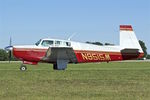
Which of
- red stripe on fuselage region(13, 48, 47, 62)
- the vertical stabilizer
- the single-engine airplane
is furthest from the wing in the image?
the vertical stabilizer

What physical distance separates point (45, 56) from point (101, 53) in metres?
4.04

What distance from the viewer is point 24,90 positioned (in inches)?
433

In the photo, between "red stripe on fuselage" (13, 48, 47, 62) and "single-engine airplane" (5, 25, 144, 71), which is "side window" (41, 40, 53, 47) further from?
"red stripe on fuselage" (13, 48, 47, 62)

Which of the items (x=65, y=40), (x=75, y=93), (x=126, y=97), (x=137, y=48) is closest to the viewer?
(x=126, y=97)

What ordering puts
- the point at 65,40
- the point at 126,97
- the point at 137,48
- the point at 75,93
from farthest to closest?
1. the point at 137,48
2. the point at 65,40
3. the point at 75,93
4. the point at 126,97

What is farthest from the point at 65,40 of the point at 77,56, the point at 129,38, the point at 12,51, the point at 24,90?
the point at 24,90

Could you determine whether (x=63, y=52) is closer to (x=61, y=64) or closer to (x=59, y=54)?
(x=59, y=54)

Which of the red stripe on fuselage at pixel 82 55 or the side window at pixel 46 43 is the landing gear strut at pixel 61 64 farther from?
the side window at pixel 46 43

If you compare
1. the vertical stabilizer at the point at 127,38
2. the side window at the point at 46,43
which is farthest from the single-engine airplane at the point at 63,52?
the vertical stabilizer at the point at 127,38

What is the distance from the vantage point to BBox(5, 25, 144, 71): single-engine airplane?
28.0m

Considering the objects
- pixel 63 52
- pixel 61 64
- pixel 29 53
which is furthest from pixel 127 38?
pixel 29 53

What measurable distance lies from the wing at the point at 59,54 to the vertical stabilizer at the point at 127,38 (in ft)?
14.6

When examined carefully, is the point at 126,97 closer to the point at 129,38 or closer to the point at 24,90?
the point at 24,90

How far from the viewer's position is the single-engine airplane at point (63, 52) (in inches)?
1104
